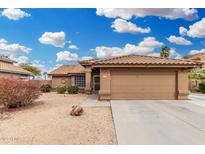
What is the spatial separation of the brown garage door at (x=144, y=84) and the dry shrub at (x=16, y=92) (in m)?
6.24

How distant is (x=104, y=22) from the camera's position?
3180 centimetres

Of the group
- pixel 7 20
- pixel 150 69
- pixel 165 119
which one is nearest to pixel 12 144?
pixel 165 119

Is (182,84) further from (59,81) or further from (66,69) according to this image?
(66,69)

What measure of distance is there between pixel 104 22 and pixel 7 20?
13.0 metres

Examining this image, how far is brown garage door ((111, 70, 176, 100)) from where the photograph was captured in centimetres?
1770

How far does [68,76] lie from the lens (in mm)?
30156

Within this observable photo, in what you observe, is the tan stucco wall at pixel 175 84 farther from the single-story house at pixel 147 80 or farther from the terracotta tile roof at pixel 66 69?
the terracotta tile roof at pixel 66 69

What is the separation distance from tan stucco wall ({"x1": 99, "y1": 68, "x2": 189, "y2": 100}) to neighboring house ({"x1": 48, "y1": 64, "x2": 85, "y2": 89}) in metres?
9.79

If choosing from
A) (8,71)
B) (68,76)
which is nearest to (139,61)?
(68,76)

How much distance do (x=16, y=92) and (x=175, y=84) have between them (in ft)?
36.2

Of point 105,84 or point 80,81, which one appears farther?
point 80,81

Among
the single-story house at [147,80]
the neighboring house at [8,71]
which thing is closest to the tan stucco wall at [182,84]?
the single-story house at [147,80]

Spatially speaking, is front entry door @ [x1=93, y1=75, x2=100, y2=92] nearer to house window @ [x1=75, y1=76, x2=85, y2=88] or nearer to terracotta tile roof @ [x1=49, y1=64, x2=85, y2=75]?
house window @ [x1=75, y1=76, x2=85, y2=88]
